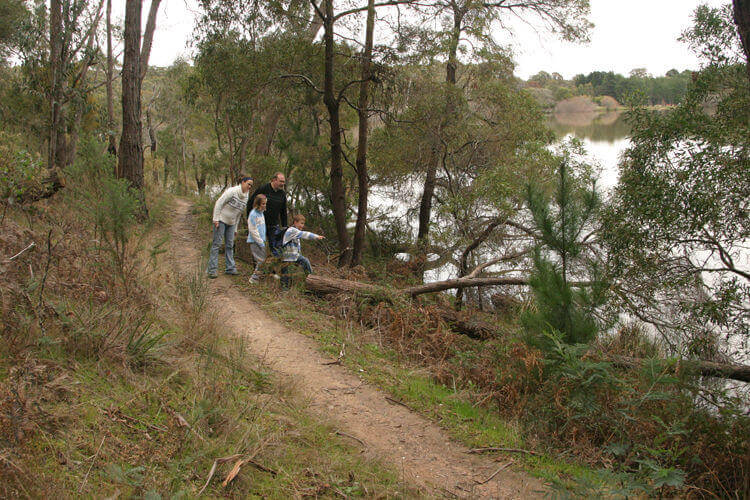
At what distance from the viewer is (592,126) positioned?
45.8 metres

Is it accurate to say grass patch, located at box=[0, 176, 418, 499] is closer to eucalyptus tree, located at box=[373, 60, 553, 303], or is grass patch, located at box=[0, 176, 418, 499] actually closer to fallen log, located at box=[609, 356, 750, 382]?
fallen log, located at box=[609, 356, 750, 382]

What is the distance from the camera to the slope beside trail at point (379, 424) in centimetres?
405

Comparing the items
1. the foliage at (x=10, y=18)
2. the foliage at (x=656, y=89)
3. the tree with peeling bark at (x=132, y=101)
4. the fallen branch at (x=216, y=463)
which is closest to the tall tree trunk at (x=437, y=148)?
the foliage at (x=656, y=89)

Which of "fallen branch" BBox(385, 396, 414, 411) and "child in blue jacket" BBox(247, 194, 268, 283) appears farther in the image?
"child in blue jacket" BBox(247, 194, 268, 283)

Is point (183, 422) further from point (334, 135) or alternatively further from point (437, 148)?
point (437, 148)

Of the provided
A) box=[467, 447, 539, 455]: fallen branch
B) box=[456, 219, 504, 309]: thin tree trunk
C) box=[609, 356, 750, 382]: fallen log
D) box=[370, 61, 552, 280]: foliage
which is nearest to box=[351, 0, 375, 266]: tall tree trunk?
box=[370, 61, 552, 280]: foliage

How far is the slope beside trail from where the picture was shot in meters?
4.05

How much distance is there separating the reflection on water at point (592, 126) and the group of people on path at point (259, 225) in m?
10.8

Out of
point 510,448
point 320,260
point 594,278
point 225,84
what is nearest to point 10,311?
point 510,448

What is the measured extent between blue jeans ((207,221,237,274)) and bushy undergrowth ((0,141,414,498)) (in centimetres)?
316

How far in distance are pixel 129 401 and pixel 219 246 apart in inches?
226

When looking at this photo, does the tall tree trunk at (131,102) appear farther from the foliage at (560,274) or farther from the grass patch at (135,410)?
the foliage at (560,274)

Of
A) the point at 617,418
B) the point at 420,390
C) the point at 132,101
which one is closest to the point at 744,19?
the point at 617,418

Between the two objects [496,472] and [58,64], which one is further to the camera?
[58,64]
